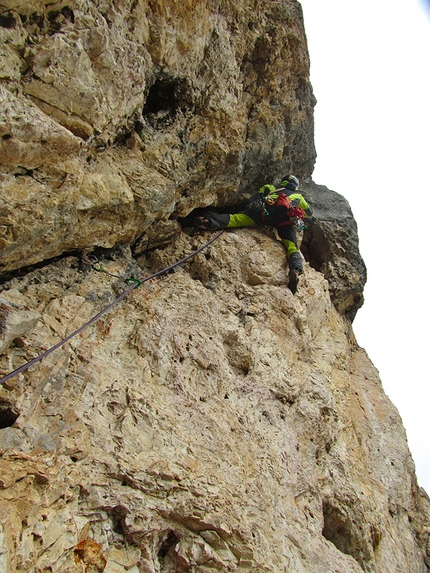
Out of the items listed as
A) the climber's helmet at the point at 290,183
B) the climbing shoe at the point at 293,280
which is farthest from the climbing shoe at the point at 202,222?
the climber's helmet at the point at 290,183

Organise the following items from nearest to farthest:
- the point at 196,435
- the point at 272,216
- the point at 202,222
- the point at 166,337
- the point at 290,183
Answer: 1. the point at 196,435
2. the point at 166,337
3. the point at 202,222
4. the point at 272,216
5. the point at 290,183

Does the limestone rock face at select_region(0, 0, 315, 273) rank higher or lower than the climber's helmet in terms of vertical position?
lower

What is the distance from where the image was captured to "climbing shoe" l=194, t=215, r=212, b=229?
21.4ft

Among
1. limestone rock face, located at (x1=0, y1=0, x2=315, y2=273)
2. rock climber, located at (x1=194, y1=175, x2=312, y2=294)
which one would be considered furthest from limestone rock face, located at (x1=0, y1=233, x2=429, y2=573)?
limestone rock face, located at (x1=0, y1=0, x2=315, y2=273)

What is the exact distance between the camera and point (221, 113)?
19.4 feet

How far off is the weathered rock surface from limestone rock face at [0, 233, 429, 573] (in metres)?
0.02

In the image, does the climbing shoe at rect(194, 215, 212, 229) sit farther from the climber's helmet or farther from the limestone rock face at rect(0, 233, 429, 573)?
the climber's helmet

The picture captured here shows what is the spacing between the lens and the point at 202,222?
6.55 metres

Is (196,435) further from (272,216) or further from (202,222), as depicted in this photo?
(272,216)

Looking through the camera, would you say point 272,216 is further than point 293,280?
Yes

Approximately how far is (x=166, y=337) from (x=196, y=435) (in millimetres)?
1129

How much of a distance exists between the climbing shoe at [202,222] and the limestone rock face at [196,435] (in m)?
0.15

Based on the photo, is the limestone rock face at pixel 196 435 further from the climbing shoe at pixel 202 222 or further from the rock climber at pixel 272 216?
the rock climber at pixel 272 216

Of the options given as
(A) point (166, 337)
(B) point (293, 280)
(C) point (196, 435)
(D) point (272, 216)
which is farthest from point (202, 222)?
(C) point (196, 435)
